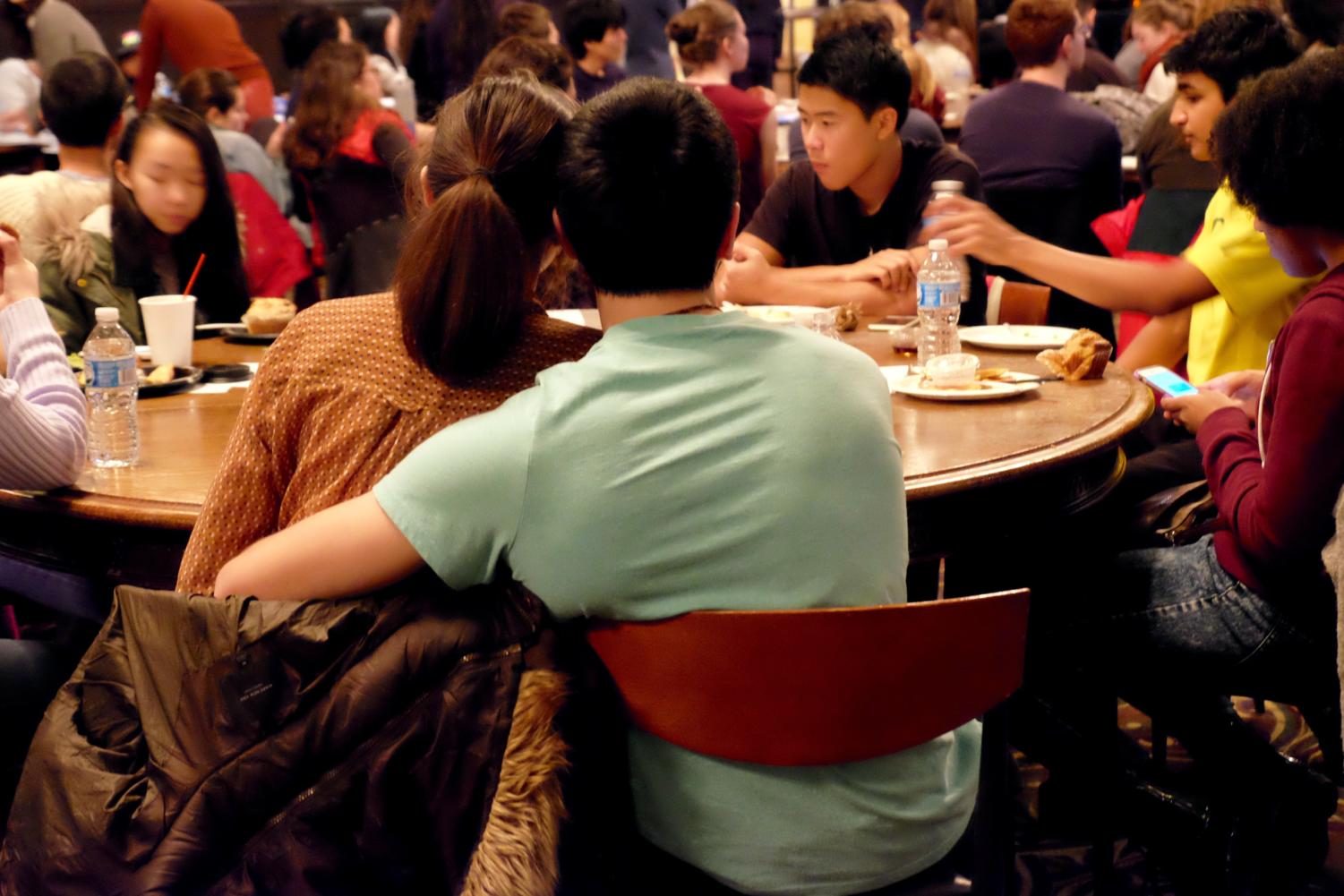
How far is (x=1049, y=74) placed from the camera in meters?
4.66

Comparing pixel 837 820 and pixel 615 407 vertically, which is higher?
pixel 615 407

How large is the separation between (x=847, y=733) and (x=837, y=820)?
12 centimetres

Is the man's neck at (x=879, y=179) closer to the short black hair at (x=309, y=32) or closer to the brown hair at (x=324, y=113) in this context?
the brown hair at (x=324, y=113)

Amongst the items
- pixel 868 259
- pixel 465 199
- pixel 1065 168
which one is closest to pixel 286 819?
pixel 465 199

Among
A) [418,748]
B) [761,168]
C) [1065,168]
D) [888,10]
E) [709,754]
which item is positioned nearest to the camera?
[418,748]

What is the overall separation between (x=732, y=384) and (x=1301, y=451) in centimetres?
95

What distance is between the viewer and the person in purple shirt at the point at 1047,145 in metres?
4.55

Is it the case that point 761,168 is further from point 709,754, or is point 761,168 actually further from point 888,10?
point 709,754

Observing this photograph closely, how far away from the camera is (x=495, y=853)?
1.12 m

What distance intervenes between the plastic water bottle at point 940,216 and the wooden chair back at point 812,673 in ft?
5.24

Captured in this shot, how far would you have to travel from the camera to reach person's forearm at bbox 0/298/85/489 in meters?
1.75

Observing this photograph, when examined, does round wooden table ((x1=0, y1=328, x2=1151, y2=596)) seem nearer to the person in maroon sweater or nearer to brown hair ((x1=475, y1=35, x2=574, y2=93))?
the person in maroon sweater

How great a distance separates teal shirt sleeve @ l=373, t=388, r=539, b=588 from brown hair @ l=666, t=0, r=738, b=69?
15.2ft

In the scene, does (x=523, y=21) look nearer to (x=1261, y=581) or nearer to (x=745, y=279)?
(x=745, y=279)
